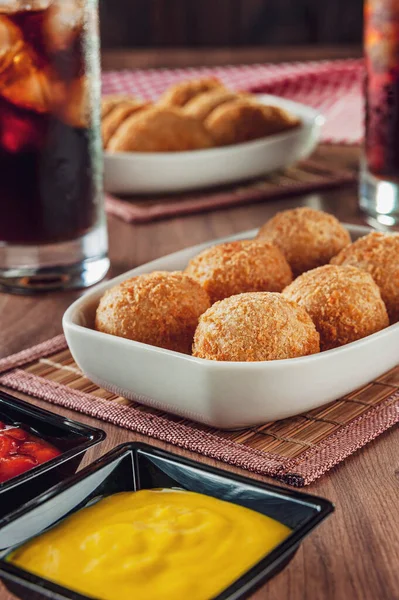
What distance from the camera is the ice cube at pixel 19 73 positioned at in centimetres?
131

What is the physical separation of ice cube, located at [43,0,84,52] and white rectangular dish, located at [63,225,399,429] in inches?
18.7

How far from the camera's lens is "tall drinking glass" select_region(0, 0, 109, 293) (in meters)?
1.31

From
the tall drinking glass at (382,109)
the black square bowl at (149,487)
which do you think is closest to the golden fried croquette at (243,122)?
the tall drinking glass at (382,109)

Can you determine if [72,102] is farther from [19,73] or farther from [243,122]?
[243,122]

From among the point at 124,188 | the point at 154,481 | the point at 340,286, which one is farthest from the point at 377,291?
the point at 124,188

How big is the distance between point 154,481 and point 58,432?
130 mm

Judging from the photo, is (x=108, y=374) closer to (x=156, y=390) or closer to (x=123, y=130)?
(x=156, y=390)

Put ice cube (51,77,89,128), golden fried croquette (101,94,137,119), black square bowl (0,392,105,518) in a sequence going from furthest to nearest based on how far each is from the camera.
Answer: golden fried croquette (101,94,137,119), ice cube (51,77,89,128), black square bowl (0,392,105,518)

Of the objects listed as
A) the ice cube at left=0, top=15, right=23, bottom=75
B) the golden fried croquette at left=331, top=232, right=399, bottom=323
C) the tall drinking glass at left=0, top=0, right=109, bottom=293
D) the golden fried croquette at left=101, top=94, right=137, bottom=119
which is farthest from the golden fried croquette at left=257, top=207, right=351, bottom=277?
the golden fried croquette at left=101, top=94, right=137, bottom=119

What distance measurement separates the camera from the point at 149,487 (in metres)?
0.79

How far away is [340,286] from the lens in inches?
41.0

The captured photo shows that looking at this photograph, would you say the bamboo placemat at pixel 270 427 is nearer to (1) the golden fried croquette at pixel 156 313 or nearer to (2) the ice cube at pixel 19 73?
(1) the golden fried croquette at pixel 156 313

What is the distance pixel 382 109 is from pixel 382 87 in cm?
4

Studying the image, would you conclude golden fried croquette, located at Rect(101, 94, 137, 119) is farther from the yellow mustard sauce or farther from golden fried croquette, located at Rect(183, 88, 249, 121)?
the yellow mustard sauce
